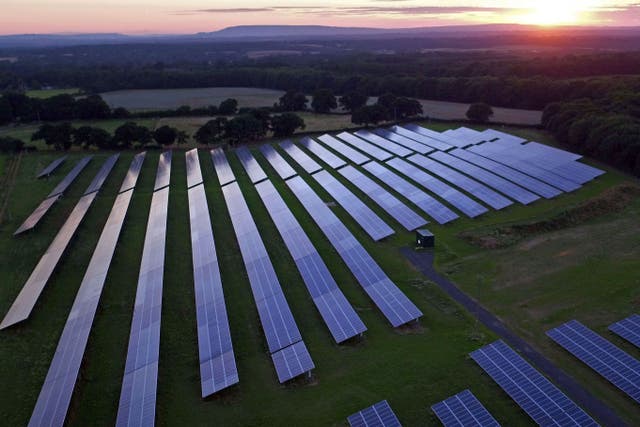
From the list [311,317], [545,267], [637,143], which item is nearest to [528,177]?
[637,143]

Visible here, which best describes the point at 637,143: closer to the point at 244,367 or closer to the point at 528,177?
the point at 528,177

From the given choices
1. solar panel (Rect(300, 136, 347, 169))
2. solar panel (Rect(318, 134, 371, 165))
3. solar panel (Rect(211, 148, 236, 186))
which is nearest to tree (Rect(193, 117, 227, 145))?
solar panel (Rect(211, 148, 236, 186))

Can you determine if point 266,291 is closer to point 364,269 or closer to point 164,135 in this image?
point 364,269

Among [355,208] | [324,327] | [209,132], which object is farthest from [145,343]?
[209,132]

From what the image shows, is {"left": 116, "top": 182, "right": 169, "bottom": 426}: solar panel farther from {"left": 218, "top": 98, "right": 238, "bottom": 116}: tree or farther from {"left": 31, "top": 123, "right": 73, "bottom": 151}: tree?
{"left": 218, "top": 98, "right": 238, "bottom": 116}: tree

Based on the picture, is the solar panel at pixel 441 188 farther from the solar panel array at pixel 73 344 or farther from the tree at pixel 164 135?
the tree at pixel 164 135

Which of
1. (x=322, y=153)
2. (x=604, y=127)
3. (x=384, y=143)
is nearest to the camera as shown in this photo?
(x=604, y=127)
